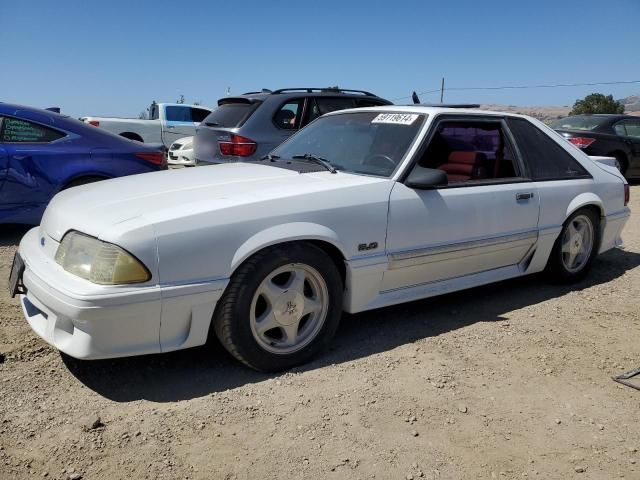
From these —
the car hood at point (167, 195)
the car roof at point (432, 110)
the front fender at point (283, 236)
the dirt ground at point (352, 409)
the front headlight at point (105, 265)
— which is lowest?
the dirt ground at point (352, 409)

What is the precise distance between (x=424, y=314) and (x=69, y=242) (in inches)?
93.2

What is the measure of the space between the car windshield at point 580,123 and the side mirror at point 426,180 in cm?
893

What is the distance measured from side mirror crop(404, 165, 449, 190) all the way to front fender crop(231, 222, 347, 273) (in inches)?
25.9

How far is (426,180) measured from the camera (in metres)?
3.38

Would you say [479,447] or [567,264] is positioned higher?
[567,264]

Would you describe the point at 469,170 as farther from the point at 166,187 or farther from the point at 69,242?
the point at 69,242

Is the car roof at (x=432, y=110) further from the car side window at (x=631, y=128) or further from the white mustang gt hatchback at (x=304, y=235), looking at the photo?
the car side window at (x=631, y=128)

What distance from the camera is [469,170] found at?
401 cm

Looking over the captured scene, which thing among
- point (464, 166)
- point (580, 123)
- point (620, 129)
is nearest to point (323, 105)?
point (464, 166)

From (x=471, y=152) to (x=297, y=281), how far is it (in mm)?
1836

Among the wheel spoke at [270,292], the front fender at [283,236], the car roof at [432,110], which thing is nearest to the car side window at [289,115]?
the car roof at [432,110]

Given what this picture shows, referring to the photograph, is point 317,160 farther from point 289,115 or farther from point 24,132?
point 289,115

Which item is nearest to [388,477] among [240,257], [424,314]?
[240,257]

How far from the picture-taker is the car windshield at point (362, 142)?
3.62m
